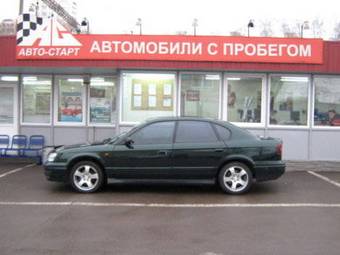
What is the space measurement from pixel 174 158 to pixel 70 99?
643 centimetres

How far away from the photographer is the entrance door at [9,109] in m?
15.1

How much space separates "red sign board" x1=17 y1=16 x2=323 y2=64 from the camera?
1296 cm

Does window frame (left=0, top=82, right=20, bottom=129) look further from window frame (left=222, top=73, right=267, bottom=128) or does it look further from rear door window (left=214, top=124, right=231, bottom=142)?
rear door window (left=214, top=124, right=231, bottom=142)

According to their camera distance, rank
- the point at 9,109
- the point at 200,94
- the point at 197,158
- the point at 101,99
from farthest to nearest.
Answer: the point at 9,109 < the point at 101,99 < the point at 200,94 < the point at 197,158

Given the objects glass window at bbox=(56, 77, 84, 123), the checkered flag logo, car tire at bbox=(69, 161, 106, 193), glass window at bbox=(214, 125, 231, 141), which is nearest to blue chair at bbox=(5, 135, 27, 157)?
glass window at bbox=(56, 77, 84, 123)

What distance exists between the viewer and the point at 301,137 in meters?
13.7

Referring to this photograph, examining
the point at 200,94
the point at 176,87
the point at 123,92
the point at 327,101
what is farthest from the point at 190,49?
the point at 327,101

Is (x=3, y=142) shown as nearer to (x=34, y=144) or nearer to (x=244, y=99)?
(x=34, y=144)

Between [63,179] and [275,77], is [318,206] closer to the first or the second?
[63,179]

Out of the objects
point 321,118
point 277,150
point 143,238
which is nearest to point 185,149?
point 277,150

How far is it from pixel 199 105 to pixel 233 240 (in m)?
7.84

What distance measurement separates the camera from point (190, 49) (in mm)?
12992

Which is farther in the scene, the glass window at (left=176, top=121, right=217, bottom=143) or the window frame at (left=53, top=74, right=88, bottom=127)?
the window frame at (left=53, top=74, right=88, bottom=127)

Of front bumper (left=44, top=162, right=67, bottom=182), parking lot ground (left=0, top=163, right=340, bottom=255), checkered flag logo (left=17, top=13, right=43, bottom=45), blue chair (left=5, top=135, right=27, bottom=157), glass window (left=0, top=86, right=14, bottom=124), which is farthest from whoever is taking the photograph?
glass window (left=0, top=86, right=14, bottom=124)
